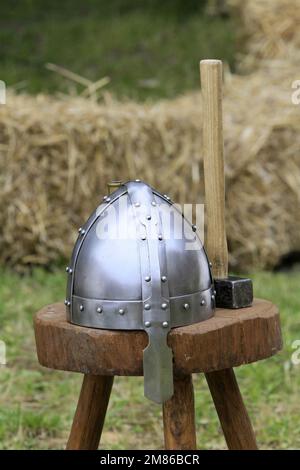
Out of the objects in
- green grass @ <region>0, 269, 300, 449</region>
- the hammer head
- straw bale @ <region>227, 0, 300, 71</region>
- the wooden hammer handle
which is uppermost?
straw bale @ <region>227, 0, 300, 71</region>

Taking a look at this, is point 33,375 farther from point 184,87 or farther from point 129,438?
point 184,87

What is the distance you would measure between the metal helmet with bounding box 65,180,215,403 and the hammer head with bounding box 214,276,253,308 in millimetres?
79

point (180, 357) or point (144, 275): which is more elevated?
point (144, 275)

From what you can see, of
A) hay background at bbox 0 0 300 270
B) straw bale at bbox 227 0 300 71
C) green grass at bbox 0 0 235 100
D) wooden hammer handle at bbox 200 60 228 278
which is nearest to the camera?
wooden hammer handle at bbox 200 60 228 278

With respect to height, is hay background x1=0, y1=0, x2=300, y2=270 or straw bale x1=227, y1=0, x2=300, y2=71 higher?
straw bale x1=227, y1=0, x2=300, y2=71

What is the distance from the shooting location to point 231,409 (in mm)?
2318

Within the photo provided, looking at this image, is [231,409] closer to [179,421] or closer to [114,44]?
[179,421]

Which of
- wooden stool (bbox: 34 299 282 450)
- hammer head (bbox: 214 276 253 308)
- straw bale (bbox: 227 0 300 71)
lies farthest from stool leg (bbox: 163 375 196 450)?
straw bale (bbox: 227 0 300 71)

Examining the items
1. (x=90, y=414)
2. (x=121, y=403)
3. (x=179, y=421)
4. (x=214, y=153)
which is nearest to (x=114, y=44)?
(x=121, y=403)

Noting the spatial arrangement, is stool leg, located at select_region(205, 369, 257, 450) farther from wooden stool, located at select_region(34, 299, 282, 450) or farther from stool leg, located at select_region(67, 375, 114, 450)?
stool leg, located at select_region(67, 375, 114, 450)

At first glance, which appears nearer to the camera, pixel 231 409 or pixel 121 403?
pixel 231 409

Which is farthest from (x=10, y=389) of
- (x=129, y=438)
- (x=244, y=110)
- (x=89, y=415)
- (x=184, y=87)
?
(x=184, y=87)

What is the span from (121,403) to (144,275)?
1589mm

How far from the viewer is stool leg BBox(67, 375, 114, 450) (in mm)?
2320
